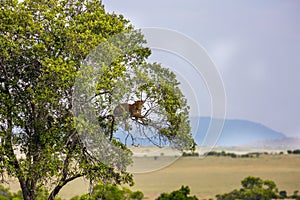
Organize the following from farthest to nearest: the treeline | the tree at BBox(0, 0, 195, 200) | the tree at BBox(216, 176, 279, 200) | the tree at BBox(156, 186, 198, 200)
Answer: the tree at BBox(216, 176, 279, 200), the treeline, the tree at BBox(156, 186, 198, 200), the tree at BBox(0, 0, 195, 200)

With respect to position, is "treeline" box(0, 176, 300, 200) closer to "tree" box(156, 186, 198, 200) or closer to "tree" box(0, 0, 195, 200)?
"tree" box(156, 186, 198, 200)

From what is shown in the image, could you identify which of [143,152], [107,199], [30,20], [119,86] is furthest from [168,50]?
[107,199]

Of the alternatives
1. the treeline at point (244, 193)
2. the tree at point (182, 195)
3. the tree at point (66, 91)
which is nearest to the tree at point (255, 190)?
the treeline at point (244, 193)

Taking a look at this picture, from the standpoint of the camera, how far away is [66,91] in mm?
14703

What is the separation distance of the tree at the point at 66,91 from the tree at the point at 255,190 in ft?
53.7

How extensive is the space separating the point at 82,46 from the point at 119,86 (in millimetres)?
1282

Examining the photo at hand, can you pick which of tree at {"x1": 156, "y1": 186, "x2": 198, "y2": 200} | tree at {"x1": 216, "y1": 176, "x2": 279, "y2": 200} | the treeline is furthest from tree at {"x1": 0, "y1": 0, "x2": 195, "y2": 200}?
tree at {"x1": 216, "y1": 176, "x2": 279, "y2": 200}

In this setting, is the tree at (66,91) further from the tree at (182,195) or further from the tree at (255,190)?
the tree at (255,190)

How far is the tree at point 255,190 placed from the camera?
1212 inches

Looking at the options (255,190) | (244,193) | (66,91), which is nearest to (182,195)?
(255,190)

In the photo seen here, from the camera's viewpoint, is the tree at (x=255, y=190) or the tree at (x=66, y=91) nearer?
the tree at (x=66, y=91)

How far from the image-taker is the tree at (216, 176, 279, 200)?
30781mm

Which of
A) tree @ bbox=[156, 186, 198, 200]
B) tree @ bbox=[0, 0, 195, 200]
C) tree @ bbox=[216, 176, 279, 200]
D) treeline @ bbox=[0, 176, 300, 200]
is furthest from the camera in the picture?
tree @ bbox=[216, 176, 279, 200]

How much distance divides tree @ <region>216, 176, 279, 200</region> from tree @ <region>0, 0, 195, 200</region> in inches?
644
